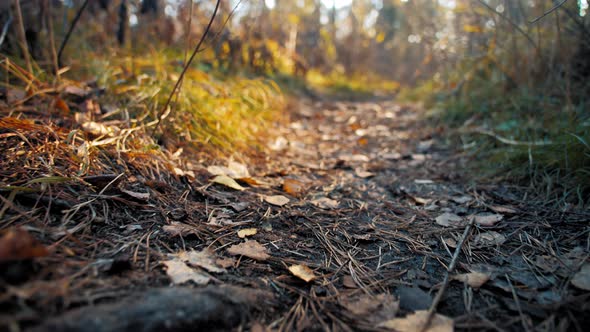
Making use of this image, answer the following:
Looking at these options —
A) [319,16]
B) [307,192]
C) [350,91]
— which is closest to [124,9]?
[307,192]

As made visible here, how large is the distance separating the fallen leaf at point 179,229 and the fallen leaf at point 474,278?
907 mm

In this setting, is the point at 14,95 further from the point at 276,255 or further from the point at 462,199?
the point at 462,199

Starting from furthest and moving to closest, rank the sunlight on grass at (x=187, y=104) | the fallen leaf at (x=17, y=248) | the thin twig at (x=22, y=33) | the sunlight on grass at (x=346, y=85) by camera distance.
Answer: the sunlight on grass at (x=346, y=85), the sunlight on grass at (x=187, y=104), the thin twig at (x=22, y=33), the fallen leaf at (x=17, y=248)

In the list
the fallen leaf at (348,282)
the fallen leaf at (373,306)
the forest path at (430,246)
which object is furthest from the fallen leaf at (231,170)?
the fallen leaf at (373,306)

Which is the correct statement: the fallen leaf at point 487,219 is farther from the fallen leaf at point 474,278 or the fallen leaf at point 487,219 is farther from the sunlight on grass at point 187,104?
the sunlight on grass at point 187,104

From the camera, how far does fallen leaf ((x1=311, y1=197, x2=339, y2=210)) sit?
5.32ft

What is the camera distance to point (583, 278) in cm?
101

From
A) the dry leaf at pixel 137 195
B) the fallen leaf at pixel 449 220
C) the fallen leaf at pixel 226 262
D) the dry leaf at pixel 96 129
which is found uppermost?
the dry leaf at pixel 96 129

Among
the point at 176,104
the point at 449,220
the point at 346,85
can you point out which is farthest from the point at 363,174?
the point at 346,85

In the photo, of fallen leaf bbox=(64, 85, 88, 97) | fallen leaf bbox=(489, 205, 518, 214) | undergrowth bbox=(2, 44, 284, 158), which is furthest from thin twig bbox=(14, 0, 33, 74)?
fallen leaf bbox=(489, 205, 518, 214)

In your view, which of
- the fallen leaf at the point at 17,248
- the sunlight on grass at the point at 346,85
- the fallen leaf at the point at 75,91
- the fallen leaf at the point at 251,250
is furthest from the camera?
the sunlight on grass at the point at 346,85

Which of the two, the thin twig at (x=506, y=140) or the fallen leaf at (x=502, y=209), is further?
the thin twig at (x=506, y=140)

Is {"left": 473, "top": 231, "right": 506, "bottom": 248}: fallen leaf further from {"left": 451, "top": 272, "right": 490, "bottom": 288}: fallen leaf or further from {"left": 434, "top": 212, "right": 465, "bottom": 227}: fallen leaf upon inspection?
{"left": 451, "top": 272, "right": 490, "bottom": 288}: fallen leaf

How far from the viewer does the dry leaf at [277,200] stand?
1558 millimetres
